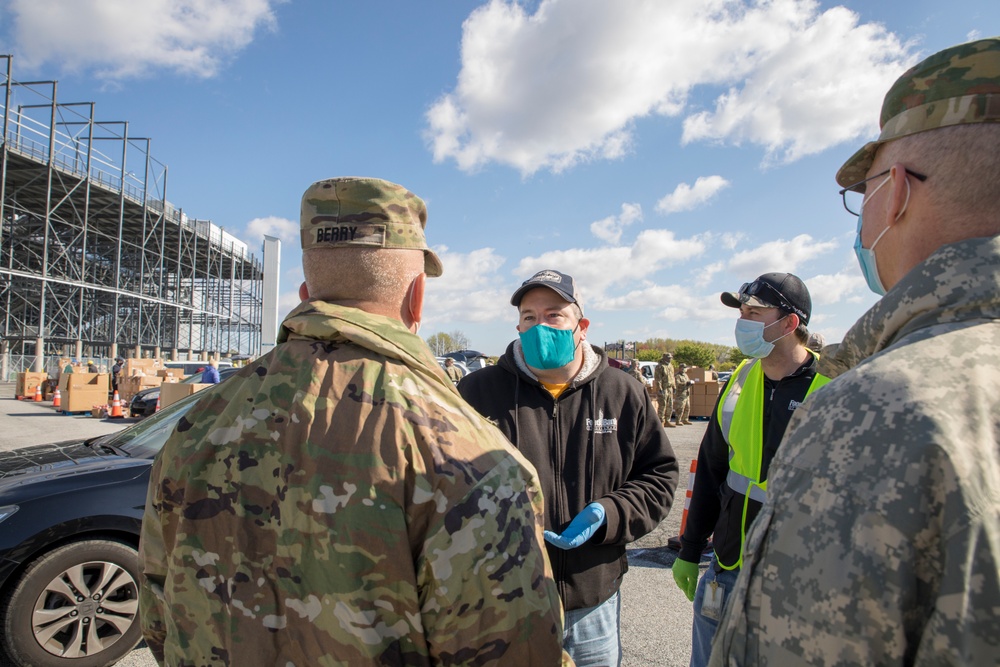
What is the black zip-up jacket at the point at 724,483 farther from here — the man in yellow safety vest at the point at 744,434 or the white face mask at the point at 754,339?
the white face mask at the point at 754,339

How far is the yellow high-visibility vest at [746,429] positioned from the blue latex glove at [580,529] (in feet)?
2.06

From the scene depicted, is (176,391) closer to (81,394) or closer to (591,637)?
(81,394)

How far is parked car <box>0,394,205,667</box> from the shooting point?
10.5 feet

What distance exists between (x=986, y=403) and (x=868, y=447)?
16 cm

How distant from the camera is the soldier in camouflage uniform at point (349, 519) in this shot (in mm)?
1138

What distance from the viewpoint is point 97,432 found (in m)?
12.3

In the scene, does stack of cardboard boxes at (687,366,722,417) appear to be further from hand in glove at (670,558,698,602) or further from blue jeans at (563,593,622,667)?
blue jeans at (563,593,622,667)

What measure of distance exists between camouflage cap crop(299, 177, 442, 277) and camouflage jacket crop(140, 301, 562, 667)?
0.22 m

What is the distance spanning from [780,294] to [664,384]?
13.0m

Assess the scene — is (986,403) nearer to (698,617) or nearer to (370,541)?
(370,541)

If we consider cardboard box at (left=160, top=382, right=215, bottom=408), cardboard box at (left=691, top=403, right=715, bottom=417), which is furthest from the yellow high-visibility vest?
cardboard box at (left=691, top=403, right=715, bottom=417)

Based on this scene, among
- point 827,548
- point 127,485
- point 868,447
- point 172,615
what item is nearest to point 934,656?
point 827,548

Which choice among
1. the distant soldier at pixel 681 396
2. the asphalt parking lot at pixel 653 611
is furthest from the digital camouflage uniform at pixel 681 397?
the asphalt parking lot at pixel 653 611

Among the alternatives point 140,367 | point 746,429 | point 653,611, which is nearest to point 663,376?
point 653,611
